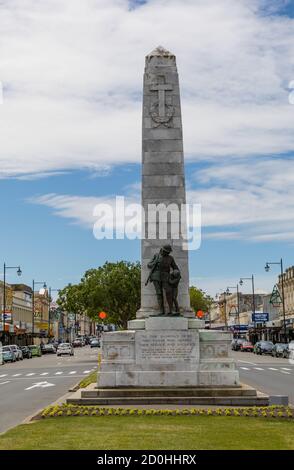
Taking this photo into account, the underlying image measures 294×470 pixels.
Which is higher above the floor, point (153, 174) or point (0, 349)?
point (153, 174)

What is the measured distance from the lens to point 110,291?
198 feet

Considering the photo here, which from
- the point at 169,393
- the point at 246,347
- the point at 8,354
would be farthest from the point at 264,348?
the point at 169,393

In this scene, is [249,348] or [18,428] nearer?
[18,428]

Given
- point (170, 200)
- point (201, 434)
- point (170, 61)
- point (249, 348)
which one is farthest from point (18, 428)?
point (249, 348)

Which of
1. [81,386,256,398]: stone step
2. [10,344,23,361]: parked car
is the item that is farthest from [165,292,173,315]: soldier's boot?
[10,344,23,361]: parked car

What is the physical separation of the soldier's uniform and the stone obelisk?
0.77 m

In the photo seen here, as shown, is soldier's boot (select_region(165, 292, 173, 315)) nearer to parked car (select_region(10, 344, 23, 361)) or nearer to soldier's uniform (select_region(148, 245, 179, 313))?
soldier's uniform (select_region(148, 245, 179, 313))

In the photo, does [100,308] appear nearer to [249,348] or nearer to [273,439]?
[249,348]

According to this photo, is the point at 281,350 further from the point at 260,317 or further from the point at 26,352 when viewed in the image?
the point at 260,317

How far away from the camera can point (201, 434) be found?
1260 centimetres

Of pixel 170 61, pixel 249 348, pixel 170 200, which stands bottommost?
pixel 249 348
